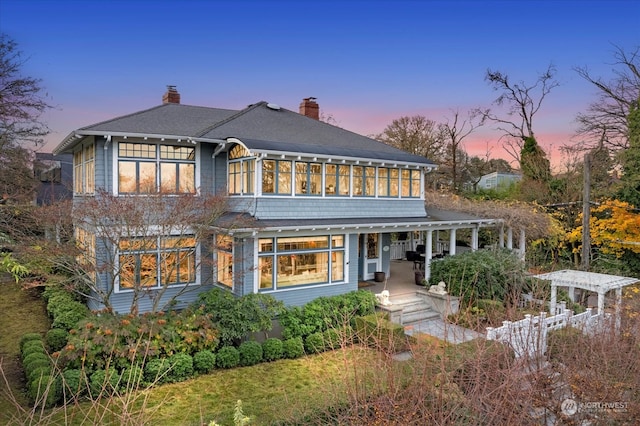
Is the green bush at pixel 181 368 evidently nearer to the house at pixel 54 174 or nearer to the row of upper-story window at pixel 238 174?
the row of upper-story window at pixel 238 174

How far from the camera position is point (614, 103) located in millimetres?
26734

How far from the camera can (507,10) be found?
17.0m

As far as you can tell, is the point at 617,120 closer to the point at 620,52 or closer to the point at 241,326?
the point at 620,52

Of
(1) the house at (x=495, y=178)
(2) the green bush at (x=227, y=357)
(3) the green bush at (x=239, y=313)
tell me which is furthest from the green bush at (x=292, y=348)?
(1) the house at (x=495, y=178)

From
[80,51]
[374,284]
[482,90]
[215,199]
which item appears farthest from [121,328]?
[482,90]

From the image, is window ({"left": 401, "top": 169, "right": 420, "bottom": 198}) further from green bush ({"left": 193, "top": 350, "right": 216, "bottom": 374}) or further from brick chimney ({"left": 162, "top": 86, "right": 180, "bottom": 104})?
brick chimney ({"left": 162, "top": 86, "right": 180, "bottom": 104})

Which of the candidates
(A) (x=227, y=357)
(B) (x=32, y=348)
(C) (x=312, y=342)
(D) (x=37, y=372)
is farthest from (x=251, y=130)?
(D) (x=37, y=372)

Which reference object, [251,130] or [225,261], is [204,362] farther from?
[251,130]

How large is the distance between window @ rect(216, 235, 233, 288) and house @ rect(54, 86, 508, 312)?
0.03 meters

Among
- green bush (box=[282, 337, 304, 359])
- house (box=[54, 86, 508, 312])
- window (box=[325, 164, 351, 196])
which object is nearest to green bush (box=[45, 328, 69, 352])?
house (box=[54, 86, 508, 312])

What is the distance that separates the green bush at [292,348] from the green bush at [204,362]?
187 centimetres

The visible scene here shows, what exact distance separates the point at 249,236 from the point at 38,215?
5242 millimetres

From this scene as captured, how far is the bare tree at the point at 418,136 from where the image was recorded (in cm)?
3459

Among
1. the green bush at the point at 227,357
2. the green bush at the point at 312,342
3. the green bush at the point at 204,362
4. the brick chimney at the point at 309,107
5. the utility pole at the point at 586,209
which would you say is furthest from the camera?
the brick chimney at the point at 309,107
